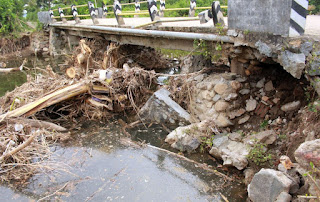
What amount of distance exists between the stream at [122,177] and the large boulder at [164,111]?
0.58 metres

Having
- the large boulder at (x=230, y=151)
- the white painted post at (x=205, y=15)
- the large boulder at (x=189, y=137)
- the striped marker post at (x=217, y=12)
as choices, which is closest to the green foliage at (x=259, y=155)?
the large boulder at (x=230, y=151)

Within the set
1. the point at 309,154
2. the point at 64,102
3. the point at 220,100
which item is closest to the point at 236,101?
the point at 220,100

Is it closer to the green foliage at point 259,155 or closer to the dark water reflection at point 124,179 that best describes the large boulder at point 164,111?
the dark water reflection at point 124,179

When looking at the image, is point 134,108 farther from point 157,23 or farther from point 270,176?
point 270,176

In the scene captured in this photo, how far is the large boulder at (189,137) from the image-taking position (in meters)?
5.25

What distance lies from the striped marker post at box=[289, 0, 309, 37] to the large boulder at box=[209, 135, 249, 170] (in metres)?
2.01

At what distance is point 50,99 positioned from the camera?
257 inches

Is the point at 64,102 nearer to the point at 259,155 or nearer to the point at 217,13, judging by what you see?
the point at 217,13

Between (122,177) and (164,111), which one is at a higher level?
(164,111)

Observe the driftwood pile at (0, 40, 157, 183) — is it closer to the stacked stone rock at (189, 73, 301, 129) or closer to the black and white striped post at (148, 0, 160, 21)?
the black and white striped post at (148, 0, 160, 21)

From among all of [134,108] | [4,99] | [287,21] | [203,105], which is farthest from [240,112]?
[4,99]

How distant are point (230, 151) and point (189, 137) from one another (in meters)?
0.91

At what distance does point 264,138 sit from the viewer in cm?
452

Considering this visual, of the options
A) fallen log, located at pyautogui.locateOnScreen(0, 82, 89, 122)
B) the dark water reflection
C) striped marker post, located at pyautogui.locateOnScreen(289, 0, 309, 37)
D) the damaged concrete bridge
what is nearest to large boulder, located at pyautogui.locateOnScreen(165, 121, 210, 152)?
the dark water reflection
